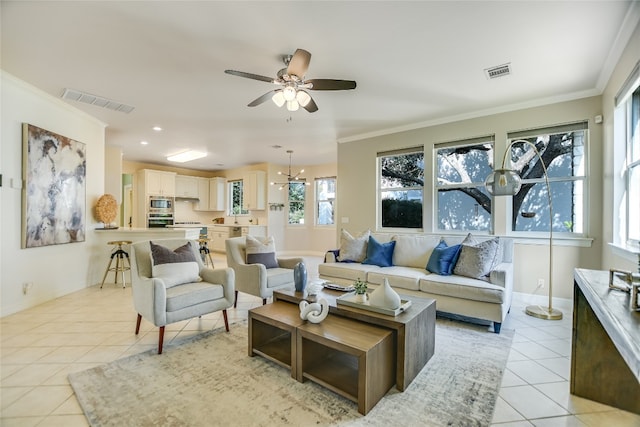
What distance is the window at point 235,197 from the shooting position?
905cm

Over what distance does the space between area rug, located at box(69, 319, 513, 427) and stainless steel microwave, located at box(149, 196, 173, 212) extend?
6.45 meters

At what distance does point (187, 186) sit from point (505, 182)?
839 cm

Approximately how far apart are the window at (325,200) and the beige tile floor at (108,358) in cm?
451

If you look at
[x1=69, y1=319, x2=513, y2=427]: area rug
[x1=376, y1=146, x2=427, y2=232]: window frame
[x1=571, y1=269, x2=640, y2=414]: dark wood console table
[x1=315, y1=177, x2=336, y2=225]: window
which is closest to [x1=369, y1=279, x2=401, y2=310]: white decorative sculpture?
[x1=69, y1=319, x2=513, y2=427]: area rug

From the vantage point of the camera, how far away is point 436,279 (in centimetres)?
321

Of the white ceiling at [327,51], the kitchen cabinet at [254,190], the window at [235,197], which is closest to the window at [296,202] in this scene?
the kitchen cabinet at [254,190]

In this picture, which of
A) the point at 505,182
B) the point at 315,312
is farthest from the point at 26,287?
the point at 505,182

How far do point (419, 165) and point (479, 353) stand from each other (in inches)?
129

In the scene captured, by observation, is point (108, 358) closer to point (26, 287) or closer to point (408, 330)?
point (26, 287)

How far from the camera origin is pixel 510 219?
409 cm

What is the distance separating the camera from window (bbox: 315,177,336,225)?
808 centimetres

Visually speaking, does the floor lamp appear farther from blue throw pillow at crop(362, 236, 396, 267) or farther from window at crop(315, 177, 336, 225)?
window at crop(315, 177, 336, 225)

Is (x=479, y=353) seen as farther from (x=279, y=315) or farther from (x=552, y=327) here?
(x=279, y=315)

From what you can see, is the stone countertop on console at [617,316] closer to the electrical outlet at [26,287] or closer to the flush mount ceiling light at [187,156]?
the electrical outlet at [26,287]
